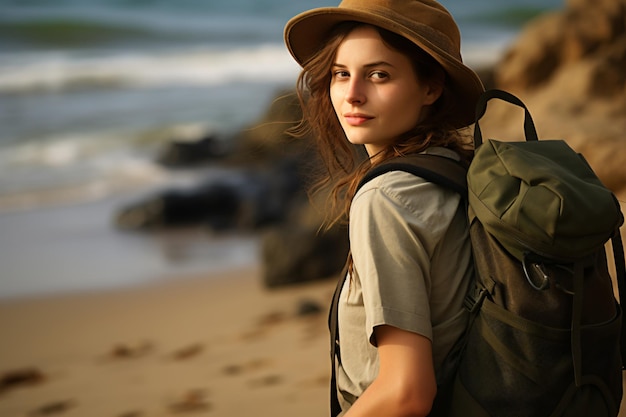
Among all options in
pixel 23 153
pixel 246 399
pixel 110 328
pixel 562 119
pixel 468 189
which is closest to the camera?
pixel 468 189

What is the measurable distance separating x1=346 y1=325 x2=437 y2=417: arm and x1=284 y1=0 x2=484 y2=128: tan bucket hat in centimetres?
66

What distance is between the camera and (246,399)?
437cm

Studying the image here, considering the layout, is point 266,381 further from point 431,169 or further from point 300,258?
point 431,169

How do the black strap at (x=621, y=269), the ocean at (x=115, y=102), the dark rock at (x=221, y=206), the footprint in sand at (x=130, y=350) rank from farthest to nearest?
1. the dark rock at (x=221, y=206)
2. the ocean at (x=115, y=102)
3. the footprint in sand at (x=130, y=350)
4. the black strap at (x=621, y=269)

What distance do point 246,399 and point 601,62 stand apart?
139 inches

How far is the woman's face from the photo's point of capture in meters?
2.14

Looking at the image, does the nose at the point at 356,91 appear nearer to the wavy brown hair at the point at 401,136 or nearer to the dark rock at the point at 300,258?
the wavy brown hair at the point at 401,136

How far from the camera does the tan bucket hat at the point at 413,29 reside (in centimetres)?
207

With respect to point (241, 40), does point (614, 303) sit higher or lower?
lower

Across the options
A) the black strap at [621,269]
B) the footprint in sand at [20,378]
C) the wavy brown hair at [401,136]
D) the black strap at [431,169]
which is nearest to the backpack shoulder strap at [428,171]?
the black strap at [431,169]

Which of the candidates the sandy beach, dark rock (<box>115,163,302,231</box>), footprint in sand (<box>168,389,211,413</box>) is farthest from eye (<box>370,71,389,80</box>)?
dark rock (<box>115,163,302,231</box>)

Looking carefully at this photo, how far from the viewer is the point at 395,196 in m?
1.92

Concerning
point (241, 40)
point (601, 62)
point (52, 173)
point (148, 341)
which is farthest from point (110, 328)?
point (241, 40)

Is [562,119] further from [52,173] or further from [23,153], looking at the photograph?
[23,153]
